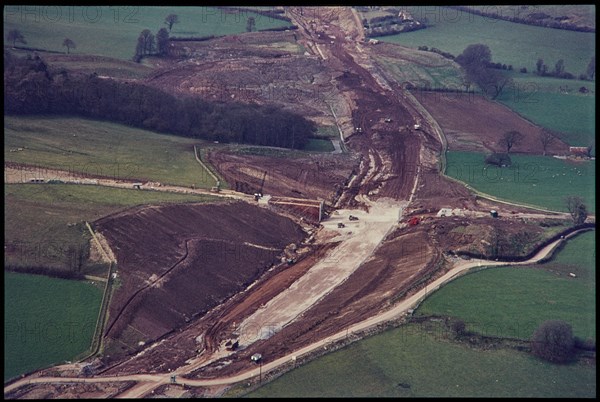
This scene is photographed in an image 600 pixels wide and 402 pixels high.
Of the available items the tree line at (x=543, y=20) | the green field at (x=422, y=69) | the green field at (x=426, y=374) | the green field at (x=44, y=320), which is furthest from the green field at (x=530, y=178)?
the tree line at (x=543, y=20)

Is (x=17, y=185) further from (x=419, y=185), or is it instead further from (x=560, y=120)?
(x=560, y=120)

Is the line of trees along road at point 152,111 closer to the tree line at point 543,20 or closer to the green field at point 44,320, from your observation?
the green field at point 44,320

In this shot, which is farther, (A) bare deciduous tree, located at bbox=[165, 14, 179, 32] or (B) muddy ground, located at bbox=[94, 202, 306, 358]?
(A) bare deciduous tree, located at bbox=[165, 14, 179, 32]

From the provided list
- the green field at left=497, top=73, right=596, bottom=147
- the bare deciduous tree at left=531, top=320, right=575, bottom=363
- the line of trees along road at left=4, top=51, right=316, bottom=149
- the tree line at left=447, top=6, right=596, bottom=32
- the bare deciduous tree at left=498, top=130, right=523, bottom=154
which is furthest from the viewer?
the tree line at left=447, top=6, right=596, bottom=32

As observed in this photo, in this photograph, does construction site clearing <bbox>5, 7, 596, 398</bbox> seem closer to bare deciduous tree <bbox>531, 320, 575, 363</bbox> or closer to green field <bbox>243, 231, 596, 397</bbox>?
green field <bbox>243, 231, 596, 397</bbox>

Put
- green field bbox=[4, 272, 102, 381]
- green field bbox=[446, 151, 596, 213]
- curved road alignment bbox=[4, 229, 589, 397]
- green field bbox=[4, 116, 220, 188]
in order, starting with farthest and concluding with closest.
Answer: green field bbox=[446, 151, 596, 213] < green field bbox=[4, 116, 220, 188] < green field bbox=[4, 272, 102, 381] < curved road alignment bbox=[4, 229, 589, 397]

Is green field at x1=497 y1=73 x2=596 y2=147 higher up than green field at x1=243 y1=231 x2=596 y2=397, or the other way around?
green field at x1=497 y1=73 x2=596 y2=147

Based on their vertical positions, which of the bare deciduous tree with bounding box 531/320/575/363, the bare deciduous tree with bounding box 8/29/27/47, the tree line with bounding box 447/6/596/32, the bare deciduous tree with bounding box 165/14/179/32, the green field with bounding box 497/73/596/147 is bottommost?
the bare deciduous tree with bounding box 531/320/575/363

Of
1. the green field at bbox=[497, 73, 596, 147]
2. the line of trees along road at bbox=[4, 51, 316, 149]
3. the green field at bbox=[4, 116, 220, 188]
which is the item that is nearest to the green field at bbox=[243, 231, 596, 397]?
the green field at bbox=[4, 116, 220, 188]
